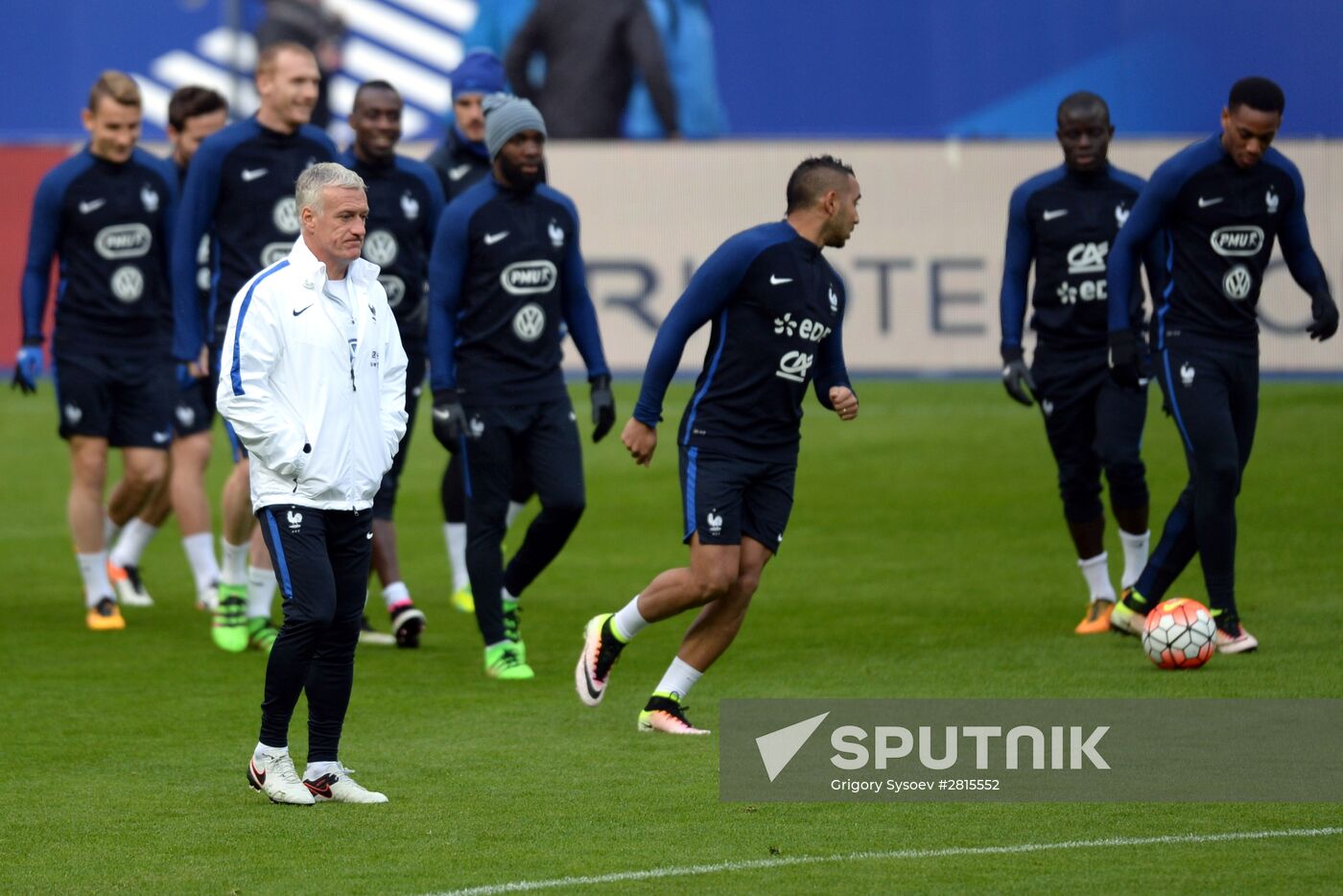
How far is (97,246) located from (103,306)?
31cm

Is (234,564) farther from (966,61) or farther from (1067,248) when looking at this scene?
(966,61)

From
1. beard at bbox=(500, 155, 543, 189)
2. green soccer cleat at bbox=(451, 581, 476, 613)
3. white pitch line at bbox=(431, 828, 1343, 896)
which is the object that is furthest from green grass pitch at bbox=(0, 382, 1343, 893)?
beard at bbox=(500, 155, 543, 189)

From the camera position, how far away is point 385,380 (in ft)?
24.6

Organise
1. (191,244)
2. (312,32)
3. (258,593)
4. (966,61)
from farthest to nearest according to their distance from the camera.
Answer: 1. (312,32)
2. (966,61)
3. (258,593)
4. (191,244)

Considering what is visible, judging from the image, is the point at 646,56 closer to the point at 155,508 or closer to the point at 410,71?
the point at 410,71

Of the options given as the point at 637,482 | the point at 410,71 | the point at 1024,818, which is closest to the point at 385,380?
the point at 1024,818

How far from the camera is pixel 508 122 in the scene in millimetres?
9836

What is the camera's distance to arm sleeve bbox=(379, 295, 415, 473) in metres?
7.48

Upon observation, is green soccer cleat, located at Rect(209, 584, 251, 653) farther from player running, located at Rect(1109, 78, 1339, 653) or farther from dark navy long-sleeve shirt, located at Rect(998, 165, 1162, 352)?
player running, located at Rect(1109, 78, 1339, 653)

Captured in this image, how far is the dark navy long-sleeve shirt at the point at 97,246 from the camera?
1156 cm

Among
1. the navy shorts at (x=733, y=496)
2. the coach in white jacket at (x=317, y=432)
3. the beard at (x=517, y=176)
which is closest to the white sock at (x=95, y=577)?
the beard at (x=517, y=176)

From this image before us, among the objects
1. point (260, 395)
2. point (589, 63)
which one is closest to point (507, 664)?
point (260, 395)

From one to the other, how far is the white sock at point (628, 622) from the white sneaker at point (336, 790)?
1.68 meters

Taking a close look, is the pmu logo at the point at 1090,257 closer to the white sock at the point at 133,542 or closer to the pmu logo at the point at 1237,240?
the pmu logo at the point at 1237,240
